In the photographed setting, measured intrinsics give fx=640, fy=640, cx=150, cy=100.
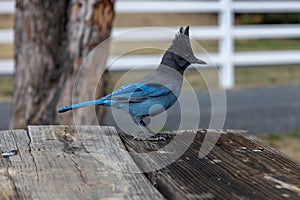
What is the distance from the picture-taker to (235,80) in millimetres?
9836

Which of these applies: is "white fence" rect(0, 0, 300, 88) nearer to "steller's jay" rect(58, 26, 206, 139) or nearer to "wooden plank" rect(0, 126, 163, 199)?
"steller's jay" rect(58, 26, 206, 139)

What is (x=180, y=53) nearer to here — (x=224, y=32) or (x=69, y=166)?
(x=69, y=166)

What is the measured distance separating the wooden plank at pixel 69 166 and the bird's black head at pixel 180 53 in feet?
1.19

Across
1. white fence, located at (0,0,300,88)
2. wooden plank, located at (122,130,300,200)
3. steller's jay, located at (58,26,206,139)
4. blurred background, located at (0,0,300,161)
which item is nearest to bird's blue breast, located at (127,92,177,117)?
steller's jay, located at (58,26,206,139)

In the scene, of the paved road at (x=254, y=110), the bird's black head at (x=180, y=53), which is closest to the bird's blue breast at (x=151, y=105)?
the bird's black head at (x=180, y=53)

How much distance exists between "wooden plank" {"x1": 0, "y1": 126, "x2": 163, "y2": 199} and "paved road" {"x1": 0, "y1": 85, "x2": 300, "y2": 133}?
3.65 metres

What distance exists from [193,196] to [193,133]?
0.69 metres

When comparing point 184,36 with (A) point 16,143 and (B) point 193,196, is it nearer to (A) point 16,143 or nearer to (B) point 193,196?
(A) point 16,143

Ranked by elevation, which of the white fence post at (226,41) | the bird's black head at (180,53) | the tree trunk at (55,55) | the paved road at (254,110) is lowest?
the paved road at (254,110)

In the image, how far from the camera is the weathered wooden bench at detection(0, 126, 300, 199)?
1.47 m

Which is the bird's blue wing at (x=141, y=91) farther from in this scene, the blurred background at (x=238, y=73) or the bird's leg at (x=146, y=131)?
the blurred background at (x=238, y=73)

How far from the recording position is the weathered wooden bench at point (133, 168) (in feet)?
4.83

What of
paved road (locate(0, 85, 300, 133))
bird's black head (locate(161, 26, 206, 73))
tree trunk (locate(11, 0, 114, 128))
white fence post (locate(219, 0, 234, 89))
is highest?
bird's black head (locate(161, 26, 206, 73))

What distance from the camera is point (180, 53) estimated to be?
2.24 metres
